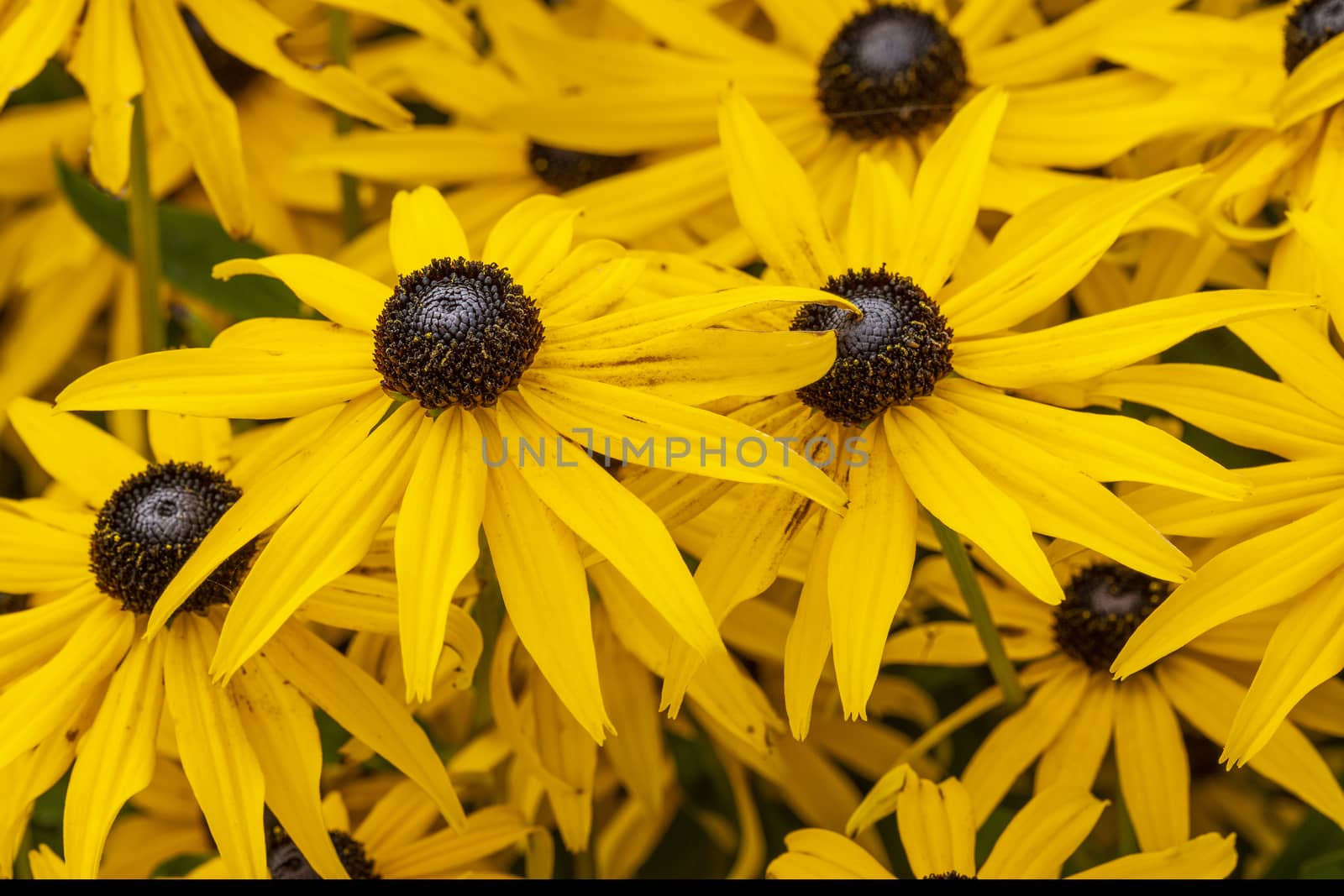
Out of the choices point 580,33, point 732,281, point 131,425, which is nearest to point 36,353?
point 131,425

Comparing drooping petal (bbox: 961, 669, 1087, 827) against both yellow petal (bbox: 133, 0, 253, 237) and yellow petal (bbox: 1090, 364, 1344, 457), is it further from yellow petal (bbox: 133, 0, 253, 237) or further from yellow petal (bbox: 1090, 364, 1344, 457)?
yellow petal (bbox: 133, 0, 253, 237)

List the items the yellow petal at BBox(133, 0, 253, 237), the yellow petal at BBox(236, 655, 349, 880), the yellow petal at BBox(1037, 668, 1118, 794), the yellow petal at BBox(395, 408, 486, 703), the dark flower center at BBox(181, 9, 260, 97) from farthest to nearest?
the dark flower center at BBox(181, 9, 260, 97) → the yellow petal at BBox(133, 0, 253, 237) → the yellow petal at BBox(1037, 668, 1118, 794) → the yellow petal at BBox(236, 655, 349, 880) → the yellow petal at BBox(395, 408, 486, 703)

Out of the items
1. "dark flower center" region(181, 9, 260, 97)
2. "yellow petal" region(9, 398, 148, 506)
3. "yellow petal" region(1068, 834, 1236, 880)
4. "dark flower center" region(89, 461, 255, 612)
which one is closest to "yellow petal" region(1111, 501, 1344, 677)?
"yellow petal" region(1068, 834, 1236, 880)

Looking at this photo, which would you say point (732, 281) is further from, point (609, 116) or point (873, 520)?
point (609, 116)

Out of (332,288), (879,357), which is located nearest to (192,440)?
(332,288)

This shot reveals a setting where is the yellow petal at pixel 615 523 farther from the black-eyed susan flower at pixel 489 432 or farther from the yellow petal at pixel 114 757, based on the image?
the yellow petal at pixel 114 757

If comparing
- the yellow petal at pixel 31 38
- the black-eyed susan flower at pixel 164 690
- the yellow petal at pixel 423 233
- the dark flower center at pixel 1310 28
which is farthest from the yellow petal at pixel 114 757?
the dark flower center at pixel 1310 28
